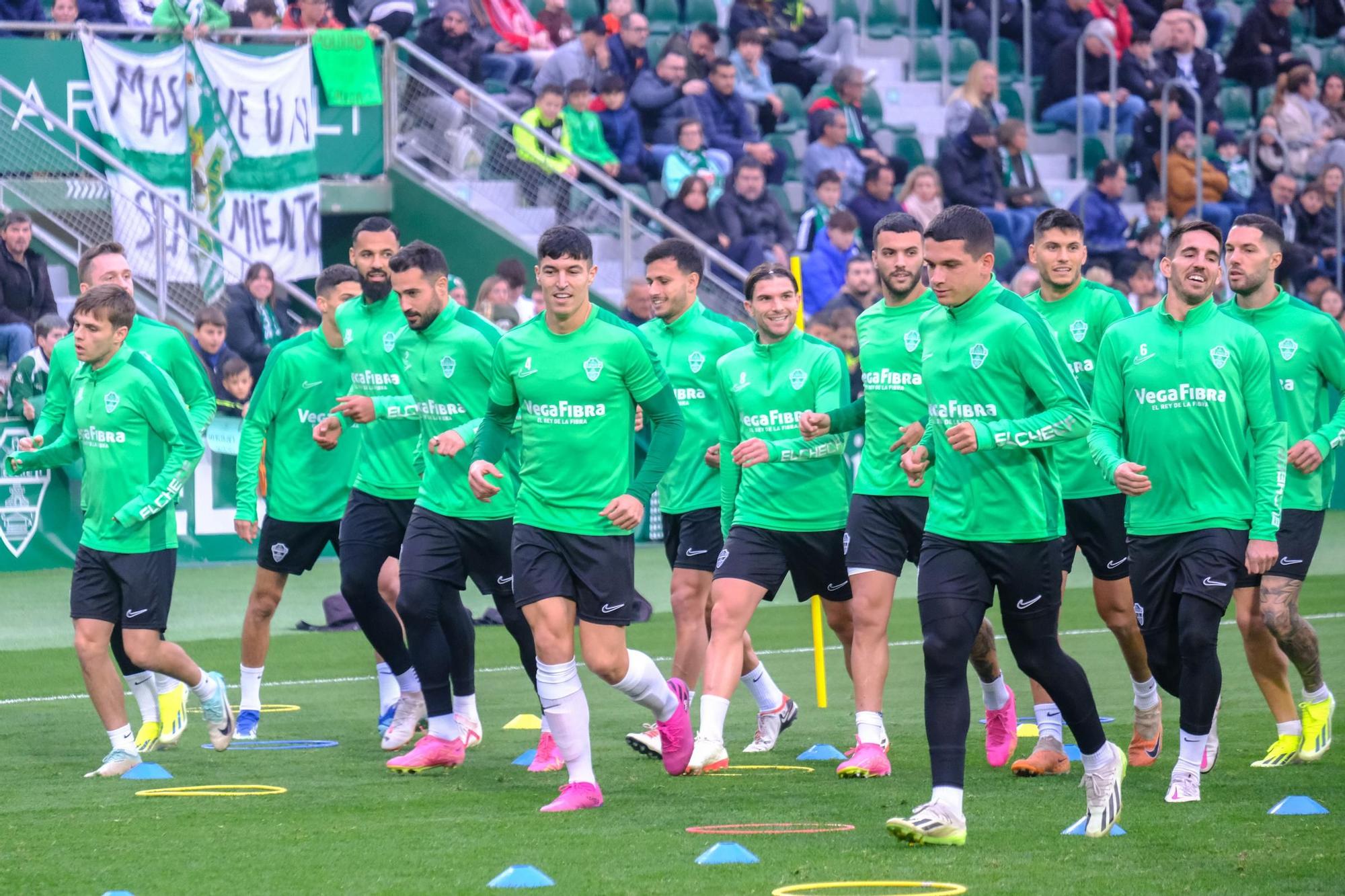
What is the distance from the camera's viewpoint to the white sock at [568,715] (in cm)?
755

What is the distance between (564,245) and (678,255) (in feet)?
6.04

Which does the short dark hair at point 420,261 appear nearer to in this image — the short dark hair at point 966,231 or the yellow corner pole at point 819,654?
the yellow corner pole at point 819,654

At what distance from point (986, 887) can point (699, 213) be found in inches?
588

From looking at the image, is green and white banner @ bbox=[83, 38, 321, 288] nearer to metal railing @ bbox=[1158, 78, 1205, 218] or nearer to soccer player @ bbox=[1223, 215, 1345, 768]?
metal railing @ bbox=[1158, 78, 1205, 218]

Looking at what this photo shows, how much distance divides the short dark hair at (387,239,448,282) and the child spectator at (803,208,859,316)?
36.5ft

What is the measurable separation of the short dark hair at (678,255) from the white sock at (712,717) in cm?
204

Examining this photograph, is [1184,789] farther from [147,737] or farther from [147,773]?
[147,737]

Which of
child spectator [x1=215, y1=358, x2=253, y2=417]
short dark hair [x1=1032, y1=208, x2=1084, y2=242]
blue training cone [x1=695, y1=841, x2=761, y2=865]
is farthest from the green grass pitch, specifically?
child spectator [x1=215, y1=358, x2=253, y2=417]

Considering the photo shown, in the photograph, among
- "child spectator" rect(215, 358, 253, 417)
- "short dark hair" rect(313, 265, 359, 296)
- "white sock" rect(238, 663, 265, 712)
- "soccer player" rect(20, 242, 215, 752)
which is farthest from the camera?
"child spectator" rect(215, 358, 253, 417)

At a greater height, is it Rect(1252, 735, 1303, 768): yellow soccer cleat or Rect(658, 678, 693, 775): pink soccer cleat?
Rect(658, 678, 693, 775): pink soccer cleat

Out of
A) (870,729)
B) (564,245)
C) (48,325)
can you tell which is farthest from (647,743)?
(48,325)

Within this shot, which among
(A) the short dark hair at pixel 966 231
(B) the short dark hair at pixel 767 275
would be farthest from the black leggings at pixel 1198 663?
(B) the short dark hair at pixel 767 275

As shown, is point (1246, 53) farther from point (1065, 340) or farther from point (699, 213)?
point (1065, 340)

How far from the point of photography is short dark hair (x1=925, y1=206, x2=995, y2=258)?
Answer: 6.82m
